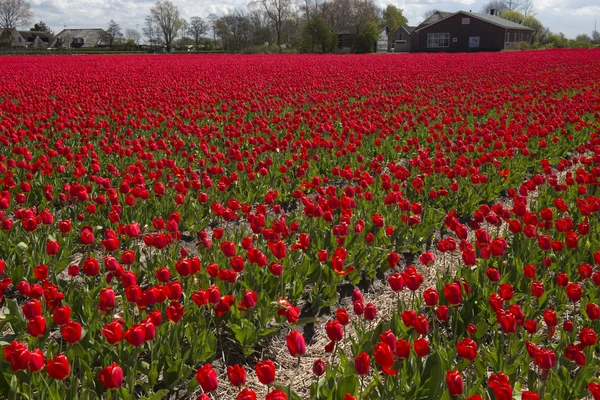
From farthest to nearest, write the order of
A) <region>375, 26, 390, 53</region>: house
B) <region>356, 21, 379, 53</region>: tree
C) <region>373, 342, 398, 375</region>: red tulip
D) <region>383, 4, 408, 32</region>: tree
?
1. <region>383, 4, 408, 32</region>: tree
2. <region>375, 26, 390, 53</region>: house
3. <region>356, 21, 379, 53</region>: tree
4. <region>373, 342, 398, 375</region>: red tulip

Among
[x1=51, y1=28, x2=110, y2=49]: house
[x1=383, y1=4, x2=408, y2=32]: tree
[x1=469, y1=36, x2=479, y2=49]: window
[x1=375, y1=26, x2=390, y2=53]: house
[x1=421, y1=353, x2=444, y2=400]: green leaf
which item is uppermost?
[x1=383, y1=4, x2=408, y2=32]: tree

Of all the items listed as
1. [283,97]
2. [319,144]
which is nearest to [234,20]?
[283,97]

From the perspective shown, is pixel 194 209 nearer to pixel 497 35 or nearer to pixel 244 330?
pixel 244 330

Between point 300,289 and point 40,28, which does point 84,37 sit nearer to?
point 40,28

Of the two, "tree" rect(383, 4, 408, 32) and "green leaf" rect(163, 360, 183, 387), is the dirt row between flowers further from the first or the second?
"tree" rect(383, 4, 408, 32)

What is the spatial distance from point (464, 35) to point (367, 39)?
40.6 ft

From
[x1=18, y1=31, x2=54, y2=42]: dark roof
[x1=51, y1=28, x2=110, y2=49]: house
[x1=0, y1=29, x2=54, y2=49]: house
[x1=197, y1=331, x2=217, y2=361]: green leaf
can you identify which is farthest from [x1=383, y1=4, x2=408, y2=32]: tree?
[x1=197, y1=331, x2=217, y2=361]: green leaf

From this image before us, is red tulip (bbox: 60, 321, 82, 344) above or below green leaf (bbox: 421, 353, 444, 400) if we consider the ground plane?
above

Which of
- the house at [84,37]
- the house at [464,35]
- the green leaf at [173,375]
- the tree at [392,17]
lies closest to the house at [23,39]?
the house at [84,37]

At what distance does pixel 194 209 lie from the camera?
5.55 metres

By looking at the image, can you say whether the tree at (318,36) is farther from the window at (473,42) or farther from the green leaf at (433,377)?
the green leaf at (433,377)

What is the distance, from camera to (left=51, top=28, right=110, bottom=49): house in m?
106

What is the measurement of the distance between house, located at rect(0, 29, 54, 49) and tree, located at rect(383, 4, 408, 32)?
60.0 metres

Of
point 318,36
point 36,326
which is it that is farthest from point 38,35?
point 36,326
